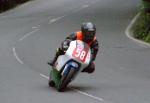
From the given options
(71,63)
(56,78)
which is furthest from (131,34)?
(71,63)

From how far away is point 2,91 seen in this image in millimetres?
14539

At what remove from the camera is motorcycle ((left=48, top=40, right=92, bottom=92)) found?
558 inches

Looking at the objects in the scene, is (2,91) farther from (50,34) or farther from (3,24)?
(3,24)

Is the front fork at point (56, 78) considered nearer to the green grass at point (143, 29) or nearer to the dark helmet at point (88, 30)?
the dark helmet at point (88, 30)

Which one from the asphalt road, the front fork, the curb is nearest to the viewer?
the asphalt road

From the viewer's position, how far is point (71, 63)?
14.2 m

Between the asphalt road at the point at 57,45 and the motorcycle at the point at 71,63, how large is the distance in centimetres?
29

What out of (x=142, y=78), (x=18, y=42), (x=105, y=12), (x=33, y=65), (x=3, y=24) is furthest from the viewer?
(x=105, y=12)

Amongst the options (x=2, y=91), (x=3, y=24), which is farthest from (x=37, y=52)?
(x=3, y=24)

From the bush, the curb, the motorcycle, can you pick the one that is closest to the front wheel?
the motorcycle

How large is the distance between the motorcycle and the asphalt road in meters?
0.29

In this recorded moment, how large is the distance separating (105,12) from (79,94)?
3018 cm

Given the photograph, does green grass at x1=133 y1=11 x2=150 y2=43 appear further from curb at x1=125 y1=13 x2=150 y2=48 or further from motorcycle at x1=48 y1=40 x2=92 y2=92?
motorcycle at x1=48 y1=40 x2=92 y2=92

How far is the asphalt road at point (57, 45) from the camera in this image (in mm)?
14055
